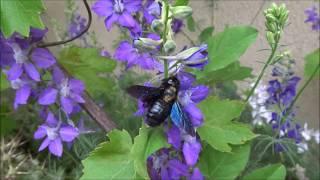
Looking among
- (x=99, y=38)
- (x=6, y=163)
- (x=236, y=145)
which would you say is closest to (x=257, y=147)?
(x=236, y=145)

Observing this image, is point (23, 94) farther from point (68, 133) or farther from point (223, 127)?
point (223, 127)

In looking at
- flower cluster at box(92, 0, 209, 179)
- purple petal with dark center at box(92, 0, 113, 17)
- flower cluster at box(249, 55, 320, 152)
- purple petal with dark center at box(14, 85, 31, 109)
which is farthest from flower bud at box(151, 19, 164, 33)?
flower cluster at box(249, 55, 320, 152)

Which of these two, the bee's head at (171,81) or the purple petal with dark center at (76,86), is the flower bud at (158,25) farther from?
the purple petal with dark center at (76,86)

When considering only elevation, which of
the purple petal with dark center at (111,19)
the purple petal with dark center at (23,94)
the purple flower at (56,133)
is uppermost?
the purple petal with dark center at (111,19)

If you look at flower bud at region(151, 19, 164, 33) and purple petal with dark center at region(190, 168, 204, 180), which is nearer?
flower bud at region(151, 19, 164, 33)

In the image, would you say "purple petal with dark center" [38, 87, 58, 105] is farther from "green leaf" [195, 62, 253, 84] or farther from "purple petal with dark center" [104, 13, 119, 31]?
"green leaf" [195, 62, 253, 84]

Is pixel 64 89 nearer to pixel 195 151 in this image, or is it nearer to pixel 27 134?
pixel 195 151

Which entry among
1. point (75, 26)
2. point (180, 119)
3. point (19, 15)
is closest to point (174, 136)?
point (180, 119)

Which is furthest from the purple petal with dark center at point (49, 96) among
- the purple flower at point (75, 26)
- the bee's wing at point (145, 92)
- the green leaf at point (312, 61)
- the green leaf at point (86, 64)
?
the green leaf at point (312, 61)
